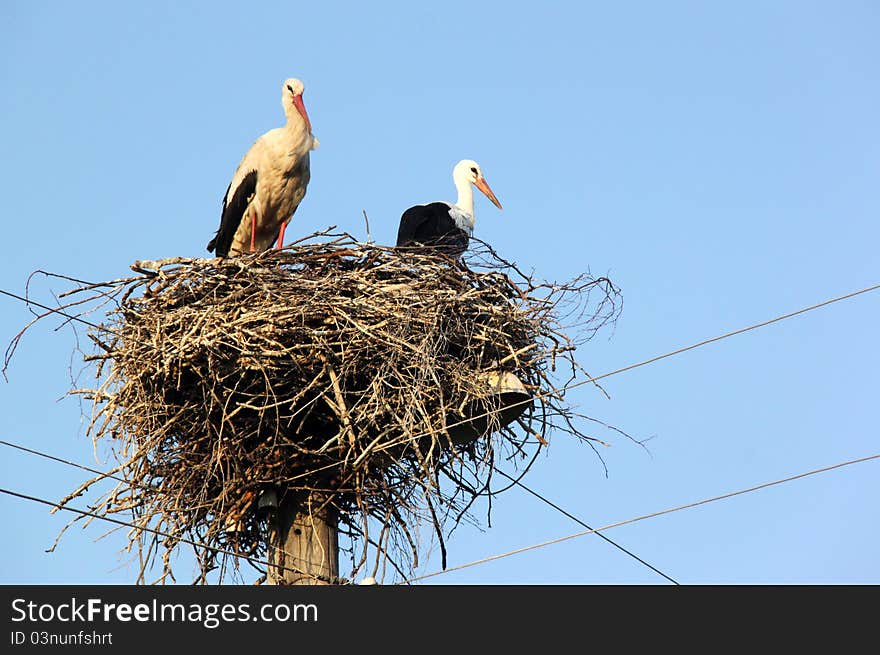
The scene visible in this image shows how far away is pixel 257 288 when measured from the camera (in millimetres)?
6828

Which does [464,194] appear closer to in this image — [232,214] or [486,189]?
[486,189]

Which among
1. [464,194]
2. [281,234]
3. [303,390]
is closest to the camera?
[303,390]

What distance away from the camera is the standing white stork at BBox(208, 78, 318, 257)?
9.45 metres

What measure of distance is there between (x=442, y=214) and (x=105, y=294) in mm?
3196

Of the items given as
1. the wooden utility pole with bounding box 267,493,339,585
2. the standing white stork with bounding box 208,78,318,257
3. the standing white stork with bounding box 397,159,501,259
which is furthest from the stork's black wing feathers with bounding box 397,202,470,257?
the wooden utility pole with bounding box 267,493,339,585

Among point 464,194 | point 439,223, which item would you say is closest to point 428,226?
point 439,223

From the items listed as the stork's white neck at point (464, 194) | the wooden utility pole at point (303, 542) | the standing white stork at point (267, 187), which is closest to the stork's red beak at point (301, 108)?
the standing white stork at point (267, 187)

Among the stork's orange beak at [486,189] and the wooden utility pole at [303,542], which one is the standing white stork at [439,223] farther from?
the wooden utility pole at [303,542]

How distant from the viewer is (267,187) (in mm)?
9453

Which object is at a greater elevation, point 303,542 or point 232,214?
point 232,214

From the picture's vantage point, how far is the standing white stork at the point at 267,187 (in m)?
9.45

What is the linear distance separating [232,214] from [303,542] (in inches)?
133

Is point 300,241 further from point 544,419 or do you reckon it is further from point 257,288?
point 544,419

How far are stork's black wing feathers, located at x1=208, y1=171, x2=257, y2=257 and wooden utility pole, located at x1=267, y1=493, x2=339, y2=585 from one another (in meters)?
3.13
